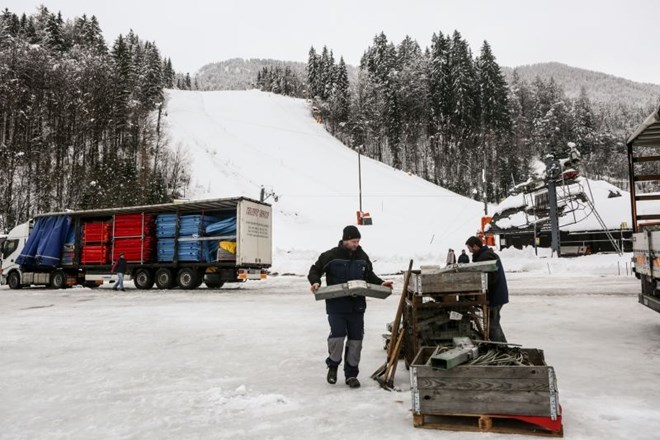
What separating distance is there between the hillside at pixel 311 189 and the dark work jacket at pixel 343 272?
2158cm

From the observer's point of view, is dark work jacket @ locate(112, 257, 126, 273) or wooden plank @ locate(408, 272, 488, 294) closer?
wooden plank @ locate(408, 272, 488, 294)

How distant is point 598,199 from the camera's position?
33031mm

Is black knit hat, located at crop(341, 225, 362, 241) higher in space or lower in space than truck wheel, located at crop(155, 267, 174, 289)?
higher

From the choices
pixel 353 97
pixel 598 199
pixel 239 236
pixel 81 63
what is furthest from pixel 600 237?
pixel 353 97

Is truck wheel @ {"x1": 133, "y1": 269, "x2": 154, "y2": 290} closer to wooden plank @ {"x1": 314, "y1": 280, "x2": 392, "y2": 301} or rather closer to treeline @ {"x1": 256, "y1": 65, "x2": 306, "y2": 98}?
wooden plank @ {"x1": 314, "y1": 280, "x2": 392, "y2": 301}

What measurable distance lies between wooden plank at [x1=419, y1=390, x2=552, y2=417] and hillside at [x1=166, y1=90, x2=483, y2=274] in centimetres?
2307

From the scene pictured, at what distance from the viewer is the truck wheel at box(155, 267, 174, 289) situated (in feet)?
63.4

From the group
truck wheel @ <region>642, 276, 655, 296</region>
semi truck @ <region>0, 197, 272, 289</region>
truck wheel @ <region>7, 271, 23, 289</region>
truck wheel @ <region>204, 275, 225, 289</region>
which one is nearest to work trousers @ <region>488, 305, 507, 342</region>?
truck wheel @ <region>642, 276, 655, 296</region>

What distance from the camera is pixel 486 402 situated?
373 cm

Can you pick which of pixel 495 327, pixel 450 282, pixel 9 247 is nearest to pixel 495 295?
pixel 495 327

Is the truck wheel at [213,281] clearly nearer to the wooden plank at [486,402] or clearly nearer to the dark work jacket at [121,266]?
the dark work jacket at [121,266]

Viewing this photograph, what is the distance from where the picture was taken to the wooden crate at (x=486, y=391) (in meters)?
3.63

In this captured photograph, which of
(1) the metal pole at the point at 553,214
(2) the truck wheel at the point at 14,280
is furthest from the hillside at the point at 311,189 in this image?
(2) the truck wheel at the point at 14,280

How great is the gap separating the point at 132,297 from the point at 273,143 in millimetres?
48855
